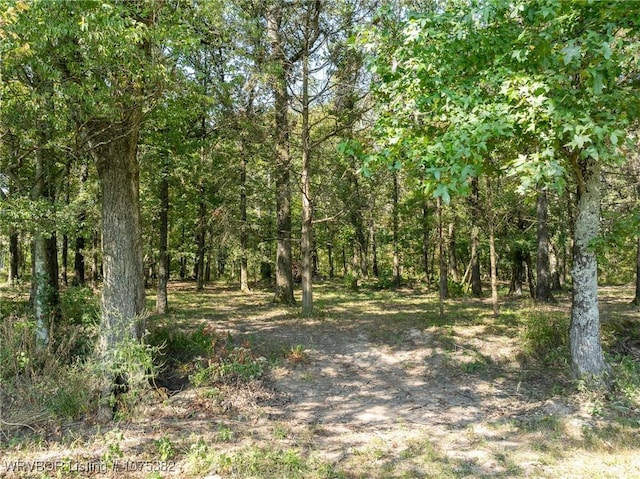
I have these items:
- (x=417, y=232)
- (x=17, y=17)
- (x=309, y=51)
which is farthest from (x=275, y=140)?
(x=417, y=232)

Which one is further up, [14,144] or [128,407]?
[14,144]

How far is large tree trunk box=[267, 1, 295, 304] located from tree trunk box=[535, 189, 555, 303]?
833 centimetres

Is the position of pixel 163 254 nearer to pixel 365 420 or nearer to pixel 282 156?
pixel 282 156

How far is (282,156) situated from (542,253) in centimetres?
934

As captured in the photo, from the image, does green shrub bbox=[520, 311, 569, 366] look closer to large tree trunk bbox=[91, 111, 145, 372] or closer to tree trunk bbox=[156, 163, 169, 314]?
large tree trunk bbox=[91, 111, 145, 372]

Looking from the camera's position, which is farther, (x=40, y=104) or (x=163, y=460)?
(x=40, y=104)

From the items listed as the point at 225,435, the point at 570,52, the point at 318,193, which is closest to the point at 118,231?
the point at 225,435

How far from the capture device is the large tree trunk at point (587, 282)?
6.43 m

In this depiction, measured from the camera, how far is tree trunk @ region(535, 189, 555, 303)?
13.2m

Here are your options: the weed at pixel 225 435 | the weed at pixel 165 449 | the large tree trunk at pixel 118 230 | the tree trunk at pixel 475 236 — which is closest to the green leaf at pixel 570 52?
the weed at pixel 225 435

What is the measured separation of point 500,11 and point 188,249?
11.9 metres

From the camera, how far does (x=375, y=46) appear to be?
239 inches

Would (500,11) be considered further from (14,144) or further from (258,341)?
(14,144)

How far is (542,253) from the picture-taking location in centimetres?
1352
